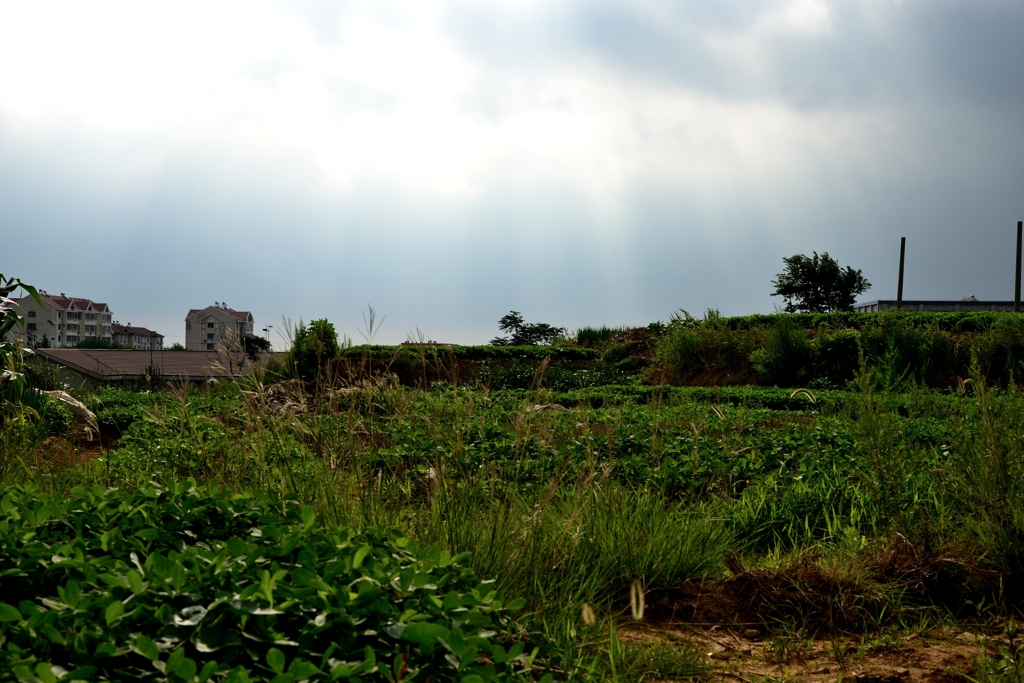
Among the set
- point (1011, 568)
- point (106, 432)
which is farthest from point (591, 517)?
point (106, 432)

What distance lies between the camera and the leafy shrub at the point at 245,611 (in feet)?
5.10

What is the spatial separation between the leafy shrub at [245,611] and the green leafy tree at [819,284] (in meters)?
34.6

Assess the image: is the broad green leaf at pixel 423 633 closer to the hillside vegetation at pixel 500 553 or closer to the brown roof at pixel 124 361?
the hillside vegetation at pixel 500 553

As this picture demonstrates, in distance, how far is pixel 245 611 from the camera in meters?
1.63

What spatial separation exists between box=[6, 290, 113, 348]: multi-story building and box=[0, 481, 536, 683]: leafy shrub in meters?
90.3

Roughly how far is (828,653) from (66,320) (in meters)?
101

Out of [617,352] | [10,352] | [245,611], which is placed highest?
[617,352]

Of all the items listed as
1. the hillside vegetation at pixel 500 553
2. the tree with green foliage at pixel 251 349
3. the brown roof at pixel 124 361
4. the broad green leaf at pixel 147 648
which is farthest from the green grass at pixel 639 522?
the brown roof at pixel 124 361

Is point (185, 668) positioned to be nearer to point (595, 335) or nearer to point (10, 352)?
point (10, 352)

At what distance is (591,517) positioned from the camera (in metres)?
3.40

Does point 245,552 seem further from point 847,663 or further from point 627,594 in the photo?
point 847,663

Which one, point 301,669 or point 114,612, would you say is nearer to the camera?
point 301,669

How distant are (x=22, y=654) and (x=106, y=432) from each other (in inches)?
339

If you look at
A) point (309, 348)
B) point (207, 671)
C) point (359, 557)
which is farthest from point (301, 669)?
point (309, 348)
